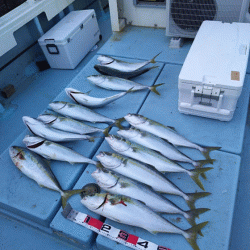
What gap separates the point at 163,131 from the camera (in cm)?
187

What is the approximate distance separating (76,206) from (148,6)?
2.84 m

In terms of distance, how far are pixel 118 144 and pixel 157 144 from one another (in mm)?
312

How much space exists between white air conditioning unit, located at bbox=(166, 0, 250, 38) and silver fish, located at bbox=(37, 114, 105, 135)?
1761mm

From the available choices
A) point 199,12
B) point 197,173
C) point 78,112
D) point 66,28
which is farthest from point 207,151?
point 66,28

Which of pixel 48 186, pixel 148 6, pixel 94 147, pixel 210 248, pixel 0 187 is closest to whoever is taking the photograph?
pixel 210 248

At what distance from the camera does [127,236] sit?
1400mm

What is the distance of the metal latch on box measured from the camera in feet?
5.81

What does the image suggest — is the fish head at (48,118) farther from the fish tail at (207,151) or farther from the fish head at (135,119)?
the fish tail at (207,151)

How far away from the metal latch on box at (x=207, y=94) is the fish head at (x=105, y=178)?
95 centimetres

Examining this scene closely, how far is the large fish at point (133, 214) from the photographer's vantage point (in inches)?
53.4

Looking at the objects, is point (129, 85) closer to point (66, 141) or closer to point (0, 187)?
point (66, 141)

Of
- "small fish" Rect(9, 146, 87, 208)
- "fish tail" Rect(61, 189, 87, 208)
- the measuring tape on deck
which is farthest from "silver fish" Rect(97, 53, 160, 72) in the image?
the measuring tape on deck

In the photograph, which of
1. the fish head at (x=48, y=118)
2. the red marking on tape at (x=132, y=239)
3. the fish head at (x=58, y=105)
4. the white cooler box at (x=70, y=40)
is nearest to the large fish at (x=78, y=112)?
the fish head at (x=58, y=105)

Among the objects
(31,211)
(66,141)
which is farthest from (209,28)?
(31,211)
